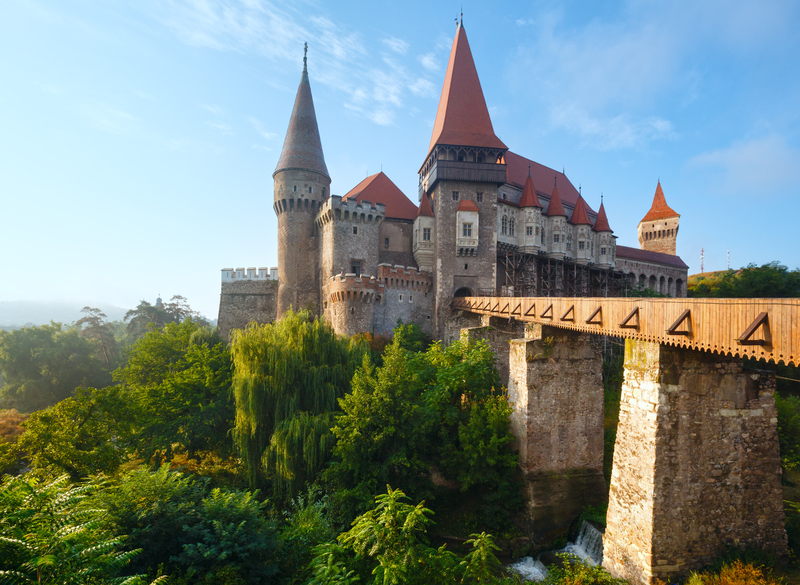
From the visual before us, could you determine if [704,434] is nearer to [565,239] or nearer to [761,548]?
[761,548]

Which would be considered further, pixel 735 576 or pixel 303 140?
pixel 303 140

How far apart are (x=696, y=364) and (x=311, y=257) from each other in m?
27.1

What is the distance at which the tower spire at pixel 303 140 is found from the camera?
30109 millimetres

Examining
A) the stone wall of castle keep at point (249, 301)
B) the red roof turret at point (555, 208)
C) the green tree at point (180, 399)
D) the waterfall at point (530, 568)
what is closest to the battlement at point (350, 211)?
the stone wall of castle keep at point (249, 301)

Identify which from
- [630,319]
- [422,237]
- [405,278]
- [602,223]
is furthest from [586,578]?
[602,223]

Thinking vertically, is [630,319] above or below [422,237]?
below

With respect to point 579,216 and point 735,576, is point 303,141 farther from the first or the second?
point 735,576

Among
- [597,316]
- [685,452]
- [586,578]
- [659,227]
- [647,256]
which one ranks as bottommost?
[586,578]

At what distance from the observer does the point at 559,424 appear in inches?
510

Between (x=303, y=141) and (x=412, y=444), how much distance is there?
2588 centimetres

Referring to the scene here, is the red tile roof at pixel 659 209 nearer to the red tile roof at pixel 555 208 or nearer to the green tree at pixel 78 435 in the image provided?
the red tile roof at pixel 555 208

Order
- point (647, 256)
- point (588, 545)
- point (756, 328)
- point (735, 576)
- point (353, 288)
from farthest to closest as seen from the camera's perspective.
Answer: point (647, 256), point (353, 288), point (588, 545), point (735, 576), point (756, 328)

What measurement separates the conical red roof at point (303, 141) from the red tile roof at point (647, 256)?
1251 inches

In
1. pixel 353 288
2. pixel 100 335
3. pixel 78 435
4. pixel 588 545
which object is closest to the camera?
pixel 588 545
